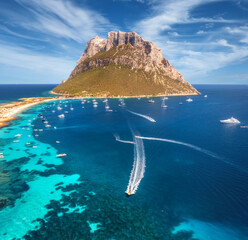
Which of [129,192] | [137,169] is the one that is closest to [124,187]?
[129,192]

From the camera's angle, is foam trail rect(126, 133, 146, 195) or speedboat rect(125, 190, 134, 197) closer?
speedboat rect(125, 190, 134, 197)

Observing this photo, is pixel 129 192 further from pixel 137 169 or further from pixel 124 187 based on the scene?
pixel 137 169

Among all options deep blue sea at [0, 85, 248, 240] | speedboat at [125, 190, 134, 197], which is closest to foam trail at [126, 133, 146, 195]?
speedboat at [125, 190, 134, 197]

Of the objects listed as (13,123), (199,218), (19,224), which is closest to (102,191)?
(19,224)

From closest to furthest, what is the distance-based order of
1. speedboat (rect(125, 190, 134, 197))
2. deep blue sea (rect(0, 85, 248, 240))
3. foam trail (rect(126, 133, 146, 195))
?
deep blue sea (rect(0, 85, 248, 240)) < speedboat (rect(125, 190, 134, 197)) < foam trail (rect(126, 133, 146, 195))

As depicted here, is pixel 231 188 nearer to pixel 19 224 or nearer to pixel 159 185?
pixel 159 185

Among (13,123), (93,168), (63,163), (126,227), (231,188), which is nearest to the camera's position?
(126,227)

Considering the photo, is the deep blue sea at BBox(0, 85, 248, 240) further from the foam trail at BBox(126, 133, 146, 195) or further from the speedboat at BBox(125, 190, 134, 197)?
the speedboat at BBox(125, 190, 134, 197)

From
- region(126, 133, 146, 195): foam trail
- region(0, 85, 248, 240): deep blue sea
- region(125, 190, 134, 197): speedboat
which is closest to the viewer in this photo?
region(0, 85, 248, 240): deep blue sea
